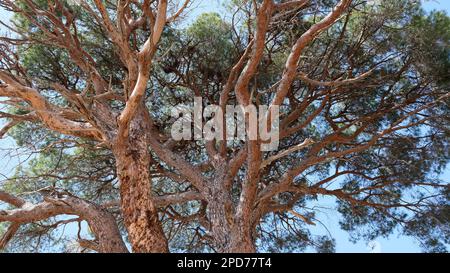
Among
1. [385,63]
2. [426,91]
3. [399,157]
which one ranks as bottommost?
[399,157]

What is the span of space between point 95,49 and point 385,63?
11.5ft

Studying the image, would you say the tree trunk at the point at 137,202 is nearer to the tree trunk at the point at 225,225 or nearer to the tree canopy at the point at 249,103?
the tree canopy at the point at 249,103

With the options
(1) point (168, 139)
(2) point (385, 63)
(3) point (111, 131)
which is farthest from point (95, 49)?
(2) point (385, 63)

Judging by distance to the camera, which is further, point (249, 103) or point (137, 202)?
point (249, 103)

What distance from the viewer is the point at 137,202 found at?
3.89m

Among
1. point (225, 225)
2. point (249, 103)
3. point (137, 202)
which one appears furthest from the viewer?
point (225, 225)

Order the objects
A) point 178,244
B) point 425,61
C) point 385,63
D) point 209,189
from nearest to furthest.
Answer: point 209,189 → point 425,61 → point 385,63 → point 178,244

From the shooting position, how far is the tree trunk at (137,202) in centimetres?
384

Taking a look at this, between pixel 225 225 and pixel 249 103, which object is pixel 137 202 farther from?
pixel 249 103

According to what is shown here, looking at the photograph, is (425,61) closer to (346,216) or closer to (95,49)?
(346,216)

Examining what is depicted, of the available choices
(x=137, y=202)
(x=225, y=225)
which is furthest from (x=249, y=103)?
(x=137, y=202)

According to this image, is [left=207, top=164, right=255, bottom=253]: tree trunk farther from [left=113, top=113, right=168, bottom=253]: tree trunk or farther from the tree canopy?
[left=113, top=113, right=168, bottom=253]: tree trunk

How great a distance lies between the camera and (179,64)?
6129 millimetres

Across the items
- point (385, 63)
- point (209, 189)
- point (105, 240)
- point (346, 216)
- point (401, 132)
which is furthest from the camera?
point (346, 216)
